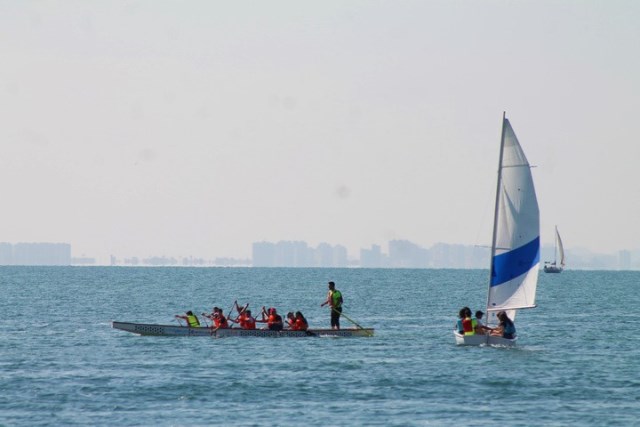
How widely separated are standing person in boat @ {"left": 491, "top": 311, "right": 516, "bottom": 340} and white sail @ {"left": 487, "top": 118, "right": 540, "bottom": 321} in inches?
40.2

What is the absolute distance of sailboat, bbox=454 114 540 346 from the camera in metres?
50.1

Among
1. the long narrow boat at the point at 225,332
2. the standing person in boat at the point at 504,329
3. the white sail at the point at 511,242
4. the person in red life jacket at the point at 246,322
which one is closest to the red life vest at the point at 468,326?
the standing person in boat at the point at 504,329

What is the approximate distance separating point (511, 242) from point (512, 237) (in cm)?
24

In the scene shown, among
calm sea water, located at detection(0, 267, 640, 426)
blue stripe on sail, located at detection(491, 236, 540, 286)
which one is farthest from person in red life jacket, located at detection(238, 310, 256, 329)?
blue stripe on sail, located at detection(491, 236, 540, 286)

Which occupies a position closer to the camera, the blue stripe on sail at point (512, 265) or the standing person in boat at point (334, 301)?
the blue stripe on sail at point (512, 265)

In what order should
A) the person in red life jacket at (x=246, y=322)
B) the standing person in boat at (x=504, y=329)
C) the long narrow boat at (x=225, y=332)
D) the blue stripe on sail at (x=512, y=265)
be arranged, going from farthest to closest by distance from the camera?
the person in red life jacket at (x=246, y=322) < the long narrow boat at (x=225, y=332) < the blue stripe on sail at (x=512, y=265) < the standing person in boat at (x=504, y=329)

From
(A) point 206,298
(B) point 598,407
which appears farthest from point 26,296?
(B) point 598,407

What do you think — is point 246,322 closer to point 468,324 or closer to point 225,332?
point 225,332

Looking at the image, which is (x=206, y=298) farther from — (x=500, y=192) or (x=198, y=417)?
(x=198, y=417)

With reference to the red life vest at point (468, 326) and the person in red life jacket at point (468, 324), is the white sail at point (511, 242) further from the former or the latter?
the red life vest at point (468, 326)

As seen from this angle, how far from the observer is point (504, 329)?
49438 mm

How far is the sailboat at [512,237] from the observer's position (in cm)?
5012

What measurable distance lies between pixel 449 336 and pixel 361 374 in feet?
58.9

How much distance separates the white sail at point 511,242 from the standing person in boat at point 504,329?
3.35 feet
